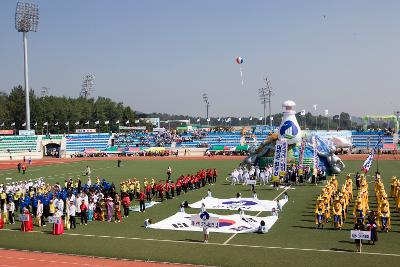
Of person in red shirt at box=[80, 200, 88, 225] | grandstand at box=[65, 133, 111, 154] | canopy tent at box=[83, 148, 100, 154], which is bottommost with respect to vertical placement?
canopy tent at box=[83, 148, 100, 154]

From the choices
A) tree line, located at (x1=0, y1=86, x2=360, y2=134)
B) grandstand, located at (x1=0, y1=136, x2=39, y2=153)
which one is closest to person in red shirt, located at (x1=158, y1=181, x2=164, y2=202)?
grandstand, located at (x1=0, y1=136, x2=39, y2=153)

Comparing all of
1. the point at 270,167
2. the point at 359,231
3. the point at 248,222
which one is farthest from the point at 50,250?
the point at 270,167

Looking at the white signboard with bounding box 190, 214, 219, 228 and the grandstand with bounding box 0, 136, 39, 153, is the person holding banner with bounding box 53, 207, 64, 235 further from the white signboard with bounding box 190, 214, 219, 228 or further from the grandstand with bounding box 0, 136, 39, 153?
the grandstand with bounding box 0, 136, 39, 153

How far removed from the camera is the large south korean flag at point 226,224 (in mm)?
20734

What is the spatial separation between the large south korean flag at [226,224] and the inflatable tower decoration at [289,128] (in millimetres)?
16225

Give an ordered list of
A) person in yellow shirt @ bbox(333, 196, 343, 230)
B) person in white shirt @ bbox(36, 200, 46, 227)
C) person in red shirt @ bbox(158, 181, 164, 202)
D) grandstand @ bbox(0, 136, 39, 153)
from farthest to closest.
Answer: grandstand @ bbox(0, 136, 39, 153)
person in red shirt @ bbox(158, 181, 164, 202)
person in white shirt @ bbox(36, 200, 46, 227)
person in yellow shirt @ bbox(333, 196, 343, 230)

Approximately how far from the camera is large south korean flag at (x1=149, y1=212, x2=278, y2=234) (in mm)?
20734

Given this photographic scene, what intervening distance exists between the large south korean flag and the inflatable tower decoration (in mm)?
16225

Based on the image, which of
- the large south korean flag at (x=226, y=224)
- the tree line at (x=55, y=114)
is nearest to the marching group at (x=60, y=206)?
the large south korean flag at (x=226, y=224)

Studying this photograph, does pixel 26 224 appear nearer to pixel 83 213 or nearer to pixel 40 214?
pixel 40 214

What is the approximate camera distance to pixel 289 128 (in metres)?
38.4

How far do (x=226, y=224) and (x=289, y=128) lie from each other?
1845 centimetres

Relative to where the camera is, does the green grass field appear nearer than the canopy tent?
Yes

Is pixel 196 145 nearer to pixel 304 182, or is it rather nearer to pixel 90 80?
pixel 304 182
